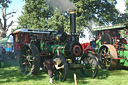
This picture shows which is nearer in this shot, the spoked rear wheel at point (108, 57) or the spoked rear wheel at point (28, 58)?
the spoked rear wheel at point (28, 58)

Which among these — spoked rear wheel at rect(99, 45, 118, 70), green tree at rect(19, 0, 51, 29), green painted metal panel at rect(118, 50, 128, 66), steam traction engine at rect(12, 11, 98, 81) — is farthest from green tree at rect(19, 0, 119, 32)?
steam traction engine at rect(12, 11, 98, 81)

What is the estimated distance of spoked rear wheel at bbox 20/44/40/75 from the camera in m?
6.12

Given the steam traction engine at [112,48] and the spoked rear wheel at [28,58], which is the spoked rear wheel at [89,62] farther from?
the spoked rear wheel at [28,58]

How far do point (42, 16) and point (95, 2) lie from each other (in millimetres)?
6653

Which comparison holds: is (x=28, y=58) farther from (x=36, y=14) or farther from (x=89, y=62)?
(x=36, y=14)

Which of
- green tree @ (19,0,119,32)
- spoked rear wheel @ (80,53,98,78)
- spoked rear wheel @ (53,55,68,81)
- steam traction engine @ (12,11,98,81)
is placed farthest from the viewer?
green tree @ (19,0,119,32)

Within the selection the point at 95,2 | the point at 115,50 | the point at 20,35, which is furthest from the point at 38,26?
the point at 115,50

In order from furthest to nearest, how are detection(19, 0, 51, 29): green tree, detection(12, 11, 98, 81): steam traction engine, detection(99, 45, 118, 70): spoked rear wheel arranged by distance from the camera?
detection(19, 0, 51, 29): green tree < detection(99, 45, 118, 70): spoked rear wheel < detection(12, 11, 98, 81): steam traction engine

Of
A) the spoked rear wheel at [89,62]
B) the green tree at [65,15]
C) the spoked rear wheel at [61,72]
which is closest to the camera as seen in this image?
the spoked rear wheel at [61,72]

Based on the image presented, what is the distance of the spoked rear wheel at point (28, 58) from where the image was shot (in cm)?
612

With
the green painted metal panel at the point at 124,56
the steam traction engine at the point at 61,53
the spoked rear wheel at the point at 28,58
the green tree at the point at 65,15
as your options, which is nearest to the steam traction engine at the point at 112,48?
the green painted metal panel at the point at 124,56

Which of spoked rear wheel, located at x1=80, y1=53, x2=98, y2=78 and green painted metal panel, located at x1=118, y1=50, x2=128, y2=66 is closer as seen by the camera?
spoked rear wheel, located at x1=80, y1=53, x2=98, y2=78

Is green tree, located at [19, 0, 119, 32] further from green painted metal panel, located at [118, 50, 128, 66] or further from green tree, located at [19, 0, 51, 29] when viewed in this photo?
green painted metal panel, located at [118, 50, 128, 66]

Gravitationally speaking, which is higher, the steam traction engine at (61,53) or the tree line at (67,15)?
the tree line at (67,15)
